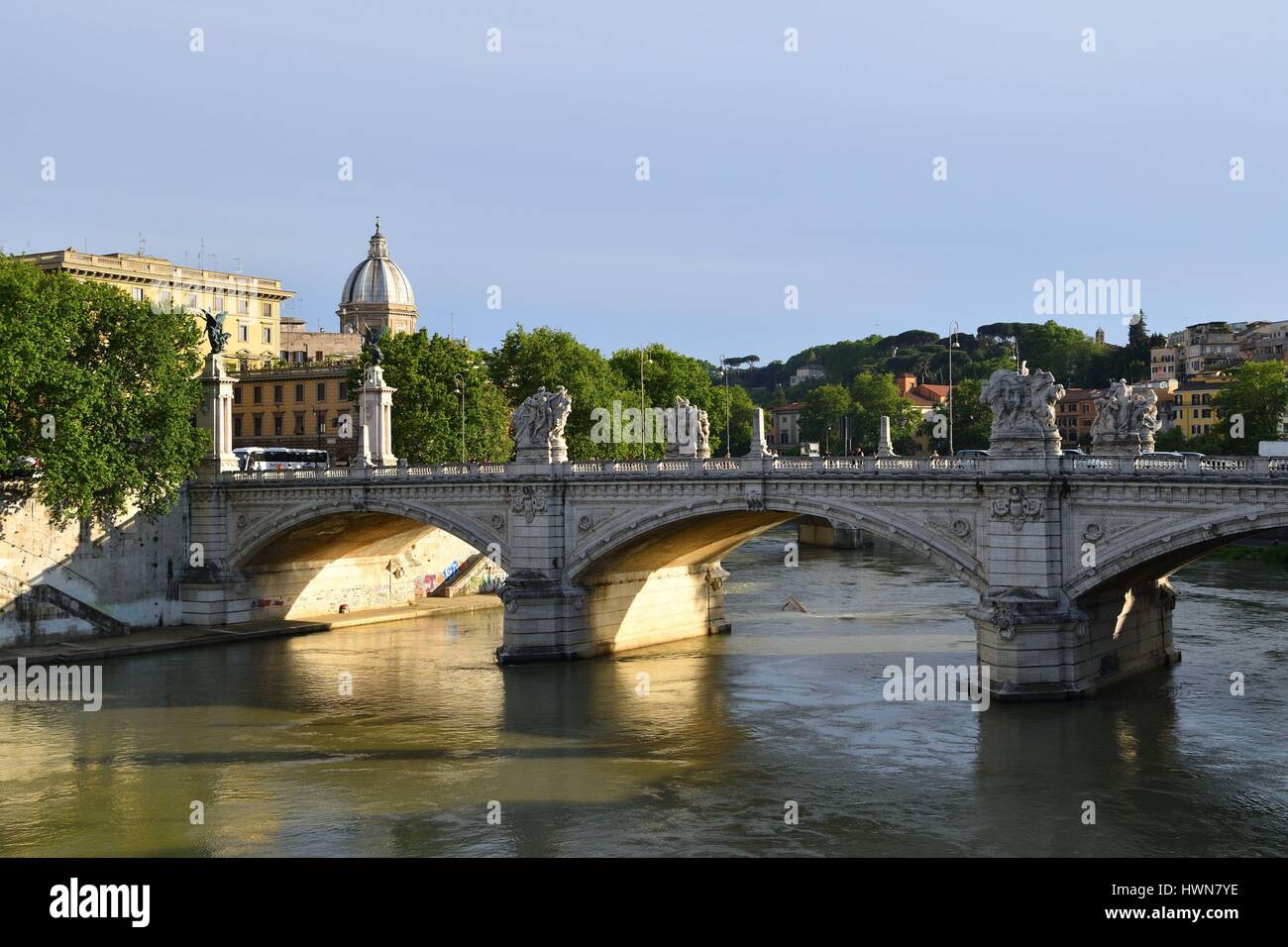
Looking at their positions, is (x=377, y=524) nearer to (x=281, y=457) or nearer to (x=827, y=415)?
(x=281, y=457)

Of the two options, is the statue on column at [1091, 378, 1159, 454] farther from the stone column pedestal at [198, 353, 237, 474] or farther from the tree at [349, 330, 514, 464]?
the tree at [349, 330, 514, 464]

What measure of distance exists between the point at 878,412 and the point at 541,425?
7703 centimetres

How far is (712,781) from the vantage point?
30016mm

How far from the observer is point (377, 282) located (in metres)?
114

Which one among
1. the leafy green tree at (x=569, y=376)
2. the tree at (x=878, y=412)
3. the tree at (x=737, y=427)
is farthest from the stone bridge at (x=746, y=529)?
the tree at (x=878, y=412)

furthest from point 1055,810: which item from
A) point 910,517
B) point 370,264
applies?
point 370,264

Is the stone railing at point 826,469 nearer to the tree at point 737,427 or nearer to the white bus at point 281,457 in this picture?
the white bus at point 281,457

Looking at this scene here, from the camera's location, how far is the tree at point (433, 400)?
66500 mm

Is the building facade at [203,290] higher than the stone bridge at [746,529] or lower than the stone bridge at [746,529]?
higher

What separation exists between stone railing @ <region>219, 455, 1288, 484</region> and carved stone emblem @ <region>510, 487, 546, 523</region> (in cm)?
63

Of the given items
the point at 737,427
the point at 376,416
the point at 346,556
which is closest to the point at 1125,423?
the point at 376,416

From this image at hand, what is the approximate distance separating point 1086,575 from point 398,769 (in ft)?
56.1

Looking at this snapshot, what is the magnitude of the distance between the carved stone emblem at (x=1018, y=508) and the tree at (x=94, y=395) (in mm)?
29833

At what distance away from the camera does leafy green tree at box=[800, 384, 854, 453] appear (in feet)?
386
